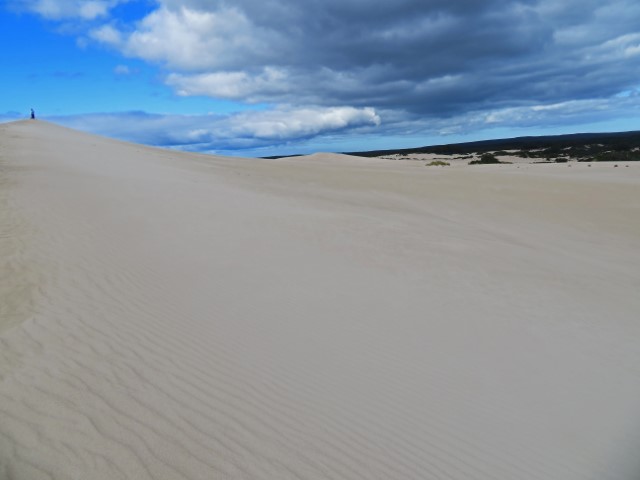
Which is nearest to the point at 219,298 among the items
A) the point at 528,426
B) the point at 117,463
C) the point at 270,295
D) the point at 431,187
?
the point at 270,295

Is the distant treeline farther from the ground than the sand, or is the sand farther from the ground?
the distant treeline

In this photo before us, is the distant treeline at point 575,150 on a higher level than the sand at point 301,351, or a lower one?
higher

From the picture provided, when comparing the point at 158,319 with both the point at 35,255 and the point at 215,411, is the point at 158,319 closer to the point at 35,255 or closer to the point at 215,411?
the point at 215,411

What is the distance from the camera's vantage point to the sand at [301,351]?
342 cm

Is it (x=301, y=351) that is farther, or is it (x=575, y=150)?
(x=575, y=150)

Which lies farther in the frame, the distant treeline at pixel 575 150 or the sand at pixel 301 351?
the distant treeline at pixel 575 150

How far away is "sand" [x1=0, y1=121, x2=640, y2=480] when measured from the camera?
3.42 meters

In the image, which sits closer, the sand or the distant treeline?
the sand

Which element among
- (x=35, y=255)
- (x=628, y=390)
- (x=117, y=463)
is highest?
(x=35, y=255)

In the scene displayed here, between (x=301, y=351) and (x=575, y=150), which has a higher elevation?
(x=575, y=150)

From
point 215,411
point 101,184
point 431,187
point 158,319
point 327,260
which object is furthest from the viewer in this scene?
point 431,187

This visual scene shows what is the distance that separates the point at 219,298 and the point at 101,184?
1023cm

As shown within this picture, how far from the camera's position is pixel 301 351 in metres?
4.97

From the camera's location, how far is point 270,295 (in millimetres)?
6578
